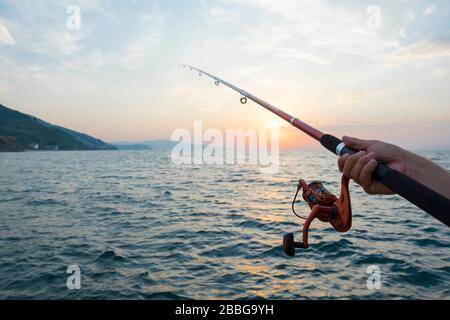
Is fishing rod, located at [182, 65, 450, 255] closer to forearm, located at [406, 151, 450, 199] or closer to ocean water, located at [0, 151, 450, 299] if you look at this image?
forearm, located at [406, 151, 450, 199]

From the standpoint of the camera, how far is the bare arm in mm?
2424

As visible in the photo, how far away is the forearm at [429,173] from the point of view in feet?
7.89

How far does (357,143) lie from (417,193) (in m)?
0.93

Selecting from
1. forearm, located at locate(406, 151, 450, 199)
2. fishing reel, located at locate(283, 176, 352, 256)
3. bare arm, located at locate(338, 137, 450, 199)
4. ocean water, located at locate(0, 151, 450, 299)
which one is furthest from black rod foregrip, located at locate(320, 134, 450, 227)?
ocean water, located at locate(0, 151, 450, 299)

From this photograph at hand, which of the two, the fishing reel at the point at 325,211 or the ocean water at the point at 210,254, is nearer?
the fishing reel at the point at 325,211

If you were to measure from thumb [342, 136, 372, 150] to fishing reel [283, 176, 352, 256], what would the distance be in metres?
0.29

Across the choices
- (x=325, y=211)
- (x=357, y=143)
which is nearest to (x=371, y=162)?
(x=357, y=143)

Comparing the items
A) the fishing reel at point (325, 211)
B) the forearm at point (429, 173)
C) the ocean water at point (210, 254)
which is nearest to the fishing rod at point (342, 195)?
the fishing reel at point (325, 211)

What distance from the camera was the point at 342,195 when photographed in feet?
11.0

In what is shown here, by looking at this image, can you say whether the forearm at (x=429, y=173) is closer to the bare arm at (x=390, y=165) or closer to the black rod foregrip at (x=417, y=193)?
the bare arm at (x=390, y=165)

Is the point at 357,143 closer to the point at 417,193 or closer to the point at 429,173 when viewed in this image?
the point at 429,173

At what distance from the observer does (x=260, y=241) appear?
1112 cm
